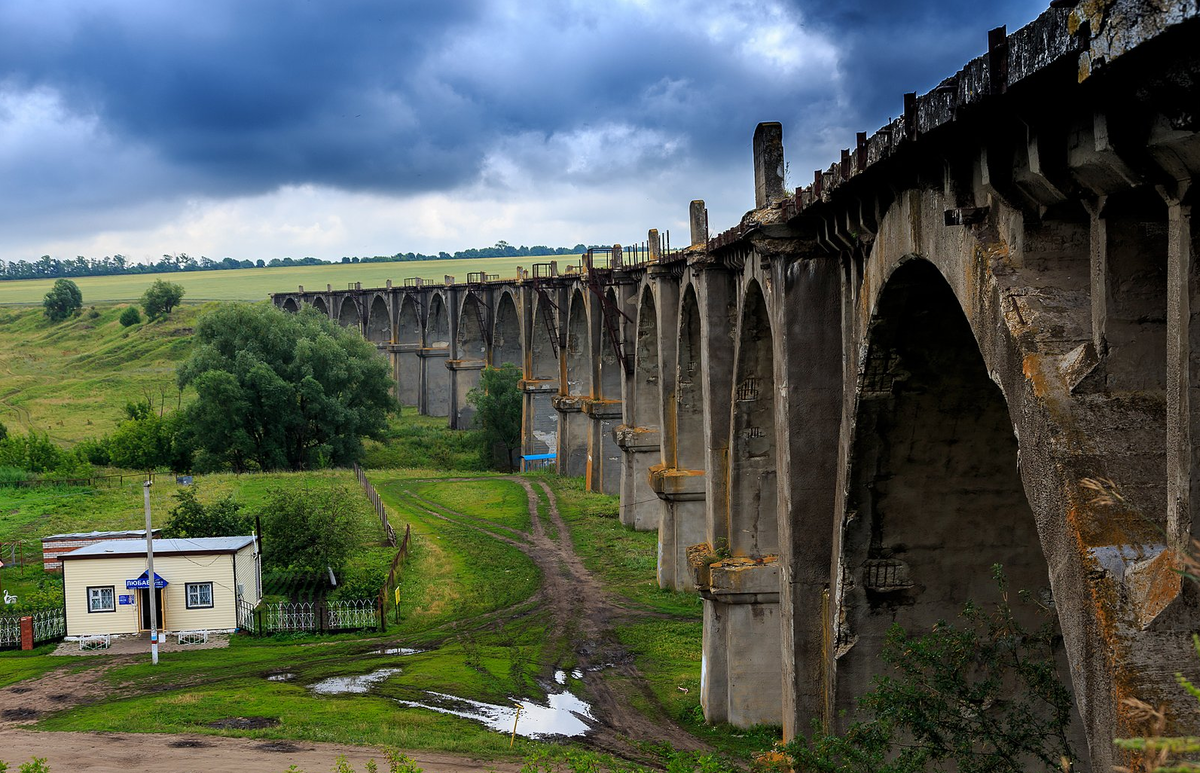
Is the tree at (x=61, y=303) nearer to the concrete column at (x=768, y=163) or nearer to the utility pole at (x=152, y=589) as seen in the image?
the utility pole at (x=152, y=589)

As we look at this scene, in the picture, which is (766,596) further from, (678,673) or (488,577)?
(488,577)

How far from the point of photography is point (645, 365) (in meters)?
35.7

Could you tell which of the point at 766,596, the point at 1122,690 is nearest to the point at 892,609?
the point at 766,596

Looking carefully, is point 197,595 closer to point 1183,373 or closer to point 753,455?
point 753,455

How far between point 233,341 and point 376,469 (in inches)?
373

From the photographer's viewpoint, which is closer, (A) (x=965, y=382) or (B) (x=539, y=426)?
(A) (x=965, y=382)

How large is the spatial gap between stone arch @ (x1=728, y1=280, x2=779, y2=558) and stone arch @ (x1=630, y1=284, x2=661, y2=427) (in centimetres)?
1519

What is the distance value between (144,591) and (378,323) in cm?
6500

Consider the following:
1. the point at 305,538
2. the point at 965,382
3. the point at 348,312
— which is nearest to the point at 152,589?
the point at 305,538

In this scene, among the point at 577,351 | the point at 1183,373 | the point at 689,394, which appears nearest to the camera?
the point at 1183,373

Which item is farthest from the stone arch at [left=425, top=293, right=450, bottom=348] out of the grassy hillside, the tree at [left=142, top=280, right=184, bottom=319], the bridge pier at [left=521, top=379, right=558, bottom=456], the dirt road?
the dirt road

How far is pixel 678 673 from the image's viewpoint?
2328 cm

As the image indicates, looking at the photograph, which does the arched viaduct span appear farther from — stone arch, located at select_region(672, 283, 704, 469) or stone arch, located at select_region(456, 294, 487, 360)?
stone arch, located at select_region(456, 294, 487, 360)

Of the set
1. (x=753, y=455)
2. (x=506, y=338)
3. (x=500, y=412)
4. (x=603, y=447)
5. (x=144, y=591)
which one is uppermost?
(x=506, y=338)
